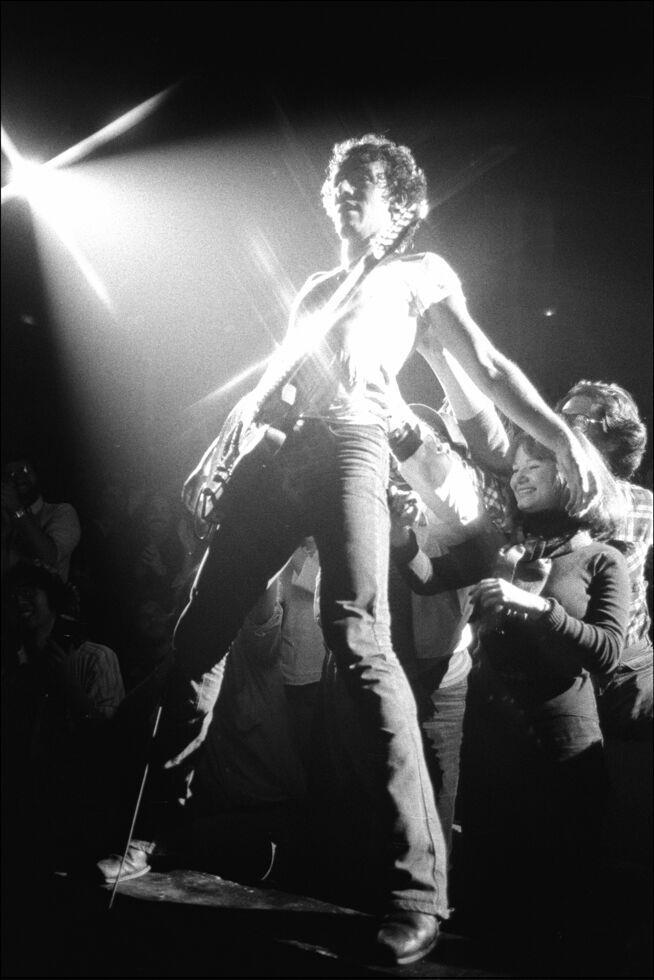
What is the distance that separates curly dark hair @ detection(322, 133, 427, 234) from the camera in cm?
203

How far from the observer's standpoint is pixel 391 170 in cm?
203

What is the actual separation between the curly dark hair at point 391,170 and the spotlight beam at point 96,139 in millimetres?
3787

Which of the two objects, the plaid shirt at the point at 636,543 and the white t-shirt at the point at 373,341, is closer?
the white t-shirt at the point at 373,341

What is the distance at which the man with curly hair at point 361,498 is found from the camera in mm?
1424

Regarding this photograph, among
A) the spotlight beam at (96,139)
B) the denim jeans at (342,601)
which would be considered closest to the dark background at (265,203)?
the spotlight beam at (96,139)

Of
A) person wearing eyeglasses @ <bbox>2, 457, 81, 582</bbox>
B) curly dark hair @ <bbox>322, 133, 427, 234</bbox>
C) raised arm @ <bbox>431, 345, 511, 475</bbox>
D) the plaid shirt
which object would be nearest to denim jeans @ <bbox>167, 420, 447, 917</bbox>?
raised arm @ <bbox>431, 345, 511, 475</bbox>

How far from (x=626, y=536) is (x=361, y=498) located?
145cm

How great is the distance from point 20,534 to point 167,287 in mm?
2255

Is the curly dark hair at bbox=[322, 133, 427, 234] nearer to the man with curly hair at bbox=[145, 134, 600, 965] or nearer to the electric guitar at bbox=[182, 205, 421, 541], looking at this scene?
the man with curly hair at bbox=[145, 134, 600, 965]

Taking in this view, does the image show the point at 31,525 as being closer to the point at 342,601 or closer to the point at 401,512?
the point at 401,512

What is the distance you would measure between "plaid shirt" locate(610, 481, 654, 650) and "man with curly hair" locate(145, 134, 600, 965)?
77 centimetres

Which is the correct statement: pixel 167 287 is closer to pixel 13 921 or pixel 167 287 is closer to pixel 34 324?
pixel 34 324

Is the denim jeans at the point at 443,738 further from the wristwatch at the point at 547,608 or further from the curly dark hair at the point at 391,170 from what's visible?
the curly dark hair at the point at 391,170

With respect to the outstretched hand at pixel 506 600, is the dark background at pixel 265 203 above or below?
above
